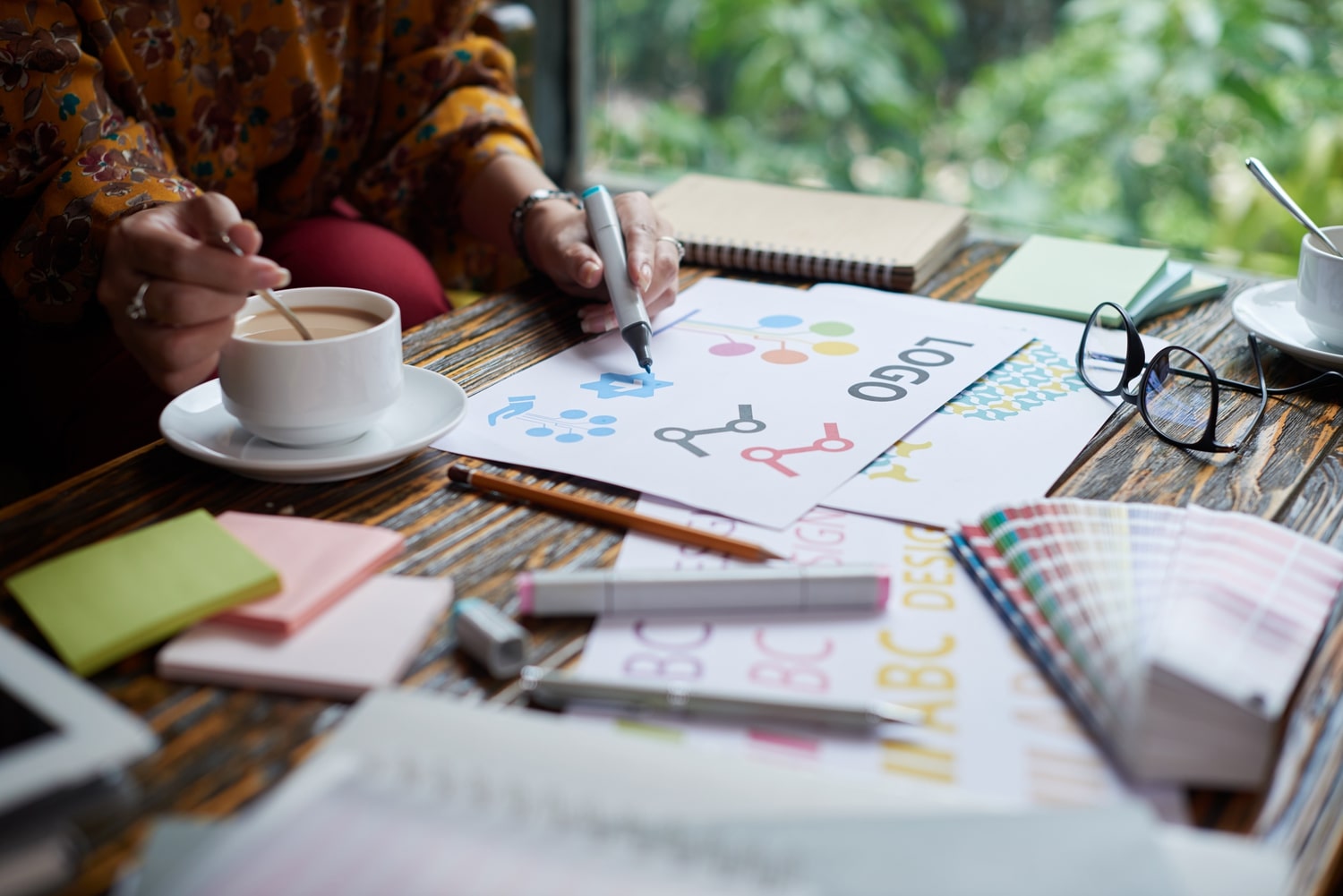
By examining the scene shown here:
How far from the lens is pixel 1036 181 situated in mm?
2363

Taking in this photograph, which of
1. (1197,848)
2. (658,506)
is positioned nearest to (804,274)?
(658,506)

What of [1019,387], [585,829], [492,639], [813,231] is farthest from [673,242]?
[585,829]

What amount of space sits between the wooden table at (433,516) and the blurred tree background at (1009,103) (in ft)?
4.45

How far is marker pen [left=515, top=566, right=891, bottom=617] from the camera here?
57 cm

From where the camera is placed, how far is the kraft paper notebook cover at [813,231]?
3.58 feet

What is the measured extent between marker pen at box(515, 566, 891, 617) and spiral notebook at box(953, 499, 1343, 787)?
3.0 inches

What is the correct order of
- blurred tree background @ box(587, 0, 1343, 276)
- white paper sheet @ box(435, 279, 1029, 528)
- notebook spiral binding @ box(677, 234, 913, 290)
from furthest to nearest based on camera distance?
blurred tree background @ box(587, 0, 1343, 276)
notebook spiral binding @ box(677, 234, 913, 290)
white paper sheet @ box(435, 279, 1029, 528)

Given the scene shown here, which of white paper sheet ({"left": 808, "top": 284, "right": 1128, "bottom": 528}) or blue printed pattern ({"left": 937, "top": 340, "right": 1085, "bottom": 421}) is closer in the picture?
white paper sheet ({"left": 808, "top": 284, "right": 1128, "bottom": 528})

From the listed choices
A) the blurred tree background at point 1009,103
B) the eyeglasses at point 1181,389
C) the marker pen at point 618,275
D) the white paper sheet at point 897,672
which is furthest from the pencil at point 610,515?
the blurred tree background at point 1009,103

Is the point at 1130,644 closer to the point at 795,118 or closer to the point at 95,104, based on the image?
the point at 95,104

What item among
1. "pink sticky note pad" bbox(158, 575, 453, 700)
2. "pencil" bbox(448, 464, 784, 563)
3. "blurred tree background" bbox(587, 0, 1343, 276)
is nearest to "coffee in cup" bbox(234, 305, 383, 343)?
"pencil" bbox(448, 464, 784, 563)

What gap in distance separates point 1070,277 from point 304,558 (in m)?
0.79

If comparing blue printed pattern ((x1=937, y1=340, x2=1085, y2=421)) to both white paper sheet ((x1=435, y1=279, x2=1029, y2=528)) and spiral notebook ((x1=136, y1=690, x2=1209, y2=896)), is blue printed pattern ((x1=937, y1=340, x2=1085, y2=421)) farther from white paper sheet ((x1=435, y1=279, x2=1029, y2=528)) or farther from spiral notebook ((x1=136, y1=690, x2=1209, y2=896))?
spiral notebook ((x1=136, y1=690, x2=1209, y2=896))

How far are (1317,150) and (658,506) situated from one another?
6.33 ft
